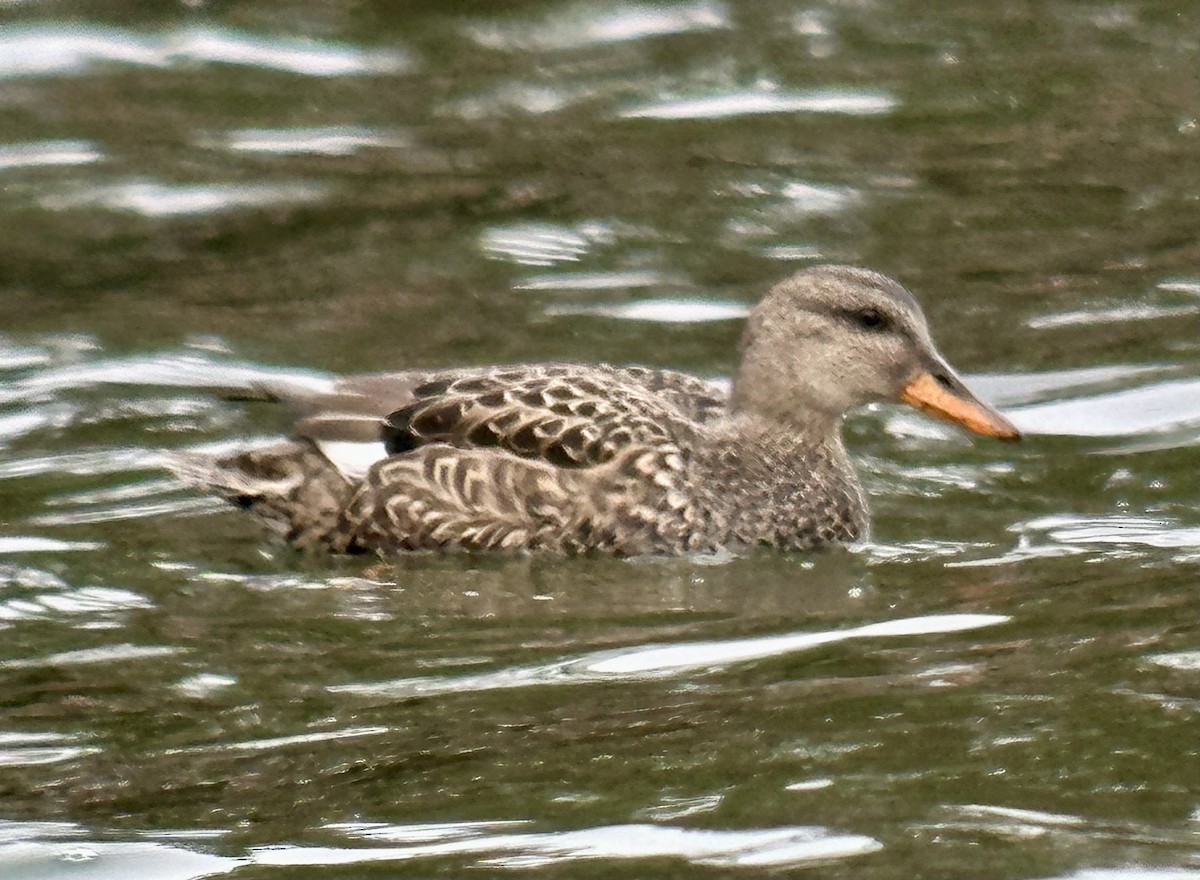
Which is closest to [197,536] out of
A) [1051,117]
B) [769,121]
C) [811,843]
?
[811,843]

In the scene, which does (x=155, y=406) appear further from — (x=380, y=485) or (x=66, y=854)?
(x=66, y=854)

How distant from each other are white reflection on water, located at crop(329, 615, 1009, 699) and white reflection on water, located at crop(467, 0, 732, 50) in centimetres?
710

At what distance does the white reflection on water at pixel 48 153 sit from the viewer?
12.2 m

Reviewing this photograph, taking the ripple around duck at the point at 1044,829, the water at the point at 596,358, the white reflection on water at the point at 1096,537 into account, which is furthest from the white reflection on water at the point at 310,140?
the ripple around duck at the point at 1044,829

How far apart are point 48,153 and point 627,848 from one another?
7413mm

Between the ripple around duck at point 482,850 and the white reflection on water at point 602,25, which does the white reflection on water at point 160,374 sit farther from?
the white reflection on water at point 602,25

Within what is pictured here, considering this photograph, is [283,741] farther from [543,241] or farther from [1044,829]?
[543,241]

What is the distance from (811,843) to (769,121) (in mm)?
7597

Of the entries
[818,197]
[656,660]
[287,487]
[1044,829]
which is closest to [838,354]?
[287,487]

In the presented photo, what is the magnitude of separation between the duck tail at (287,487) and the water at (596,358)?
0.14 meters

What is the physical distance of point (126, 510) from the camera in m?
8.70

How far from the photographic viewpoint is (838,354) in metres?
8.74

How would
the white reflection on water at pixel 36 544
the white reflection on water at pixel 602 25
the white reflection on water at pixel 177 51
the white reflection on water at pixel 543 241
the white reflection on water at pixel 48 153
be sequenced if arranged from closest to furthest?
the white reflection on water at pixel 36 544 < the white reflection on water at pixel 543 241 < the white reflection on water at pixel 48 153 < the white reflection on water at pixel 177 51 < the white reflection on water at pixel 602 25

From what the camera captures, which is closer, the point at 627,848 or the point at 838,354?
the point at 627,848
